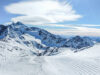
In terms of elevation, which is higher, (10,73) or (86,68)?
(86,68)

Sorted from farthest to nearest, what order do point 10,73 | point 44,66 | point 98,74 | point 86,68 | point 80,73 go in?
point 44,66 < point 10,73 < point 86,68 < point 80,73 < point 98,74

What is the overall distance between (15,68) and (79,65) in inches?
335

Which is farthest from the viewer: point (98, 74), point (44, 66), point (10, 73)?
point (44, 66)

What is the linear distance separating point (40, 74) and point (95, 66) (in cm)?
644

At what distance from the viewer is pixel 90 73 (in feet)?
51.0

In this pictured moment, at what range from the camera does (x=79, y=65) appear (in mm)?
18516

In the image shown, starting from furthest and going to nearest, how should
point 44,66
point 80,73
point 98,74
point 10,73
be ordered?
1. point 44,66
2. point 10,73
3. point 80,73
4. point 98,74

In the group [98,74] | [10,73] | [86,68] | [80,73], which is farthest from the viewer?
[10,73]

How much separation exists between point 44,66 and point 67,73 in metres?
3.95

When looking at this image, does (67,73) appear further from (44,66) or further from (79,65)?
(44,66)

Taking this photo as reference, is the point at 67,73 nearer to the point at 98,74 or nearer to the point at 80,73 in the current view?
the point at 80,73

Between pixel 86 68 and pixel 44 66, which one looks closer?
pixel 86 68

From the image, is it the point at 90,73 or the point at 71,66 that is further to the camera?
the point at 71,66

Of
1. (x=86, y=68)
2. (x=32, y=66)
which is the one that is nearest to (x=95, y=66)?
(x=86, y=68)
